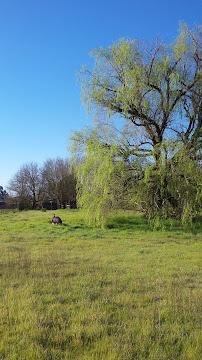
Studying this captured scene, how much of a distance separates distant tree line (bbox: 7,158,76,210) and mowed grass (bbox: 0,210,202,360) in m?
64.3

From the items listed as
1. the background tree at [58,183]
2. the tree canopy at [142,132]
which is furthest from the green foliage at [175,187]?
the background tree at [58,183]

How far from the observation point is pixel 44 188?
8969cm

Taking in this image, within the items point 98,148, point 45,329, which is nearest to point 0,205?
point 98,148

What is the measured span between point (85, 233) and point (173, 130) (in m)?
8.33

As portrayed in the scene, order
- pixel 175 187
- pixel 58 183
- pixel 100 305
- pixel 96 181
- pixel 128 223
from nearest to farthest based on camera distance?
pixel 100 305
pixel 175 187
pixel 96 181
pixel 128 223
pixel 58 183

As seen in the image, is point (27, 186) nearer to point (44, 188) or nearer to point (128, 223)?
point (44, 188)

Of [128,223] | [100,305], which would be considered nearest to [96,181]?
[128,223]

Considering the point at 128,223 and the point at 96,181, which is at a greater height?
the point at 96,181

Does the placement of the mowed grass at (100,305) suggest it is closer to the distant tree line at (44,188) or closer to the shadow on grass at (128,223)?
the shadow on grass at (128,223)

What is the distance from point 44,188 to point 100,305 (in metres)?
81.7

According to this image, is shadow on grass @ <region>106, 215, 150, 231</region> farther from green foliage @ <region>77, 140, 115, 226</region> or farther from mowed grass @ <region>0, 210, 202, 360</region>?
mowed grass @ <region>0, 210, 202, 360</region>

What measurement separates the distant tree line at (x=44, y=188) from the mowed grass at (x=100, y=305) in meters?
64.3

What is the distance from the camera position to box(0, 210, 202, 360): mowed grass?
6.36 metres

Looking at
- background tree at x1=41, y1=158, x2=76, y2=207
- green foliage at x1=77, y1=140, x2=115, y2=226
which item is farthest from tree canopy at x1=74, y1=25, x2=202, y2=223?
background tree at x1=41, y1=158, x2=76, y2=207
